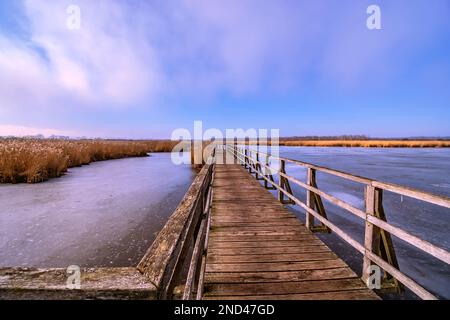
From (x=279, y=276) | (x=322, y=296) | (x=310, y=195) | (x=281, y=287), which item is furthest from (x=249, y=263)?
(x=310, y=195)

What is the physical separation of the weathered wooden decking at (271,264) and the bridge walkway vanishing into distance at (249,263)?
0.01 m

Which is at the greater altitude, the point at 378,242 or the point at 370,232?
the point at 370,232

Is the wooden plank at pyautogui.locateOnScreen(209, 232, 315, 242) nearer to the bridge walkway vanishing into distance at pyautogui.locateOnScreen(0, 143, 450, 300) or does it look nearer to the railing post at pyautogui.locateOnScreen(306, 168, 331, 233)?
the bridge walkway vanishing into distance at pyautogui.locateOnScreen(0, 143, 450, 300)

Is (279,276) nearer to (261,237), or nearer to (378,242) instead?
(378,242)

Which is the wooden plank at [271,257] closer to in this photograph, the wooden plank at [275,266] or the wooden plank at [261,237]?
the wooden plank at [275,266]

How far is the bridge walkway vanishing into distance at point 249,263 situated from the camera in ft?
3.58

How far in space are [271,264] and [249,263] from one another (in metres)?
0.29

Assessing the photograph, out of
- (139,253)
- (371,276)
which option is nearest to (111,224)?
(139,253)

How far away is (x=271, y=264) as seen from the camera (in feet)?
10.9

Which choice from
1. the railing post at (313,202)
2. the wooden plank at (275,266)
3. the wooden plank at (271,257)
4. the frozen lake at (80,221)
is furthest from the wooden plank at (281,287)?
the frozen lake at (80,221)

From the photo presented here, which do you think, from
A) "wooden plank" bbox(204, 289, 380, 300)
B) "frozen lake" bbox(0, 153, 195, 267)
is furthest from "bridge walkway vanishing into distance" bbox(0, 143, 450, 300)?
"frozen lake" bbox(0, 153, 195, 267)

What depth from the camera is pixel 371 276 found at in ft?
9.27

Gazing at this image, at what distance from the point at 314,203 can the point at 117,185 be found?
967 centimetres

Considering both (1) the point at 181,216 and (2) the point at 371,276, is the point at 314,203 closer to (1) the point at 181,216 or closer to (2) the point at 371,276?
(2) the point at 371,276
